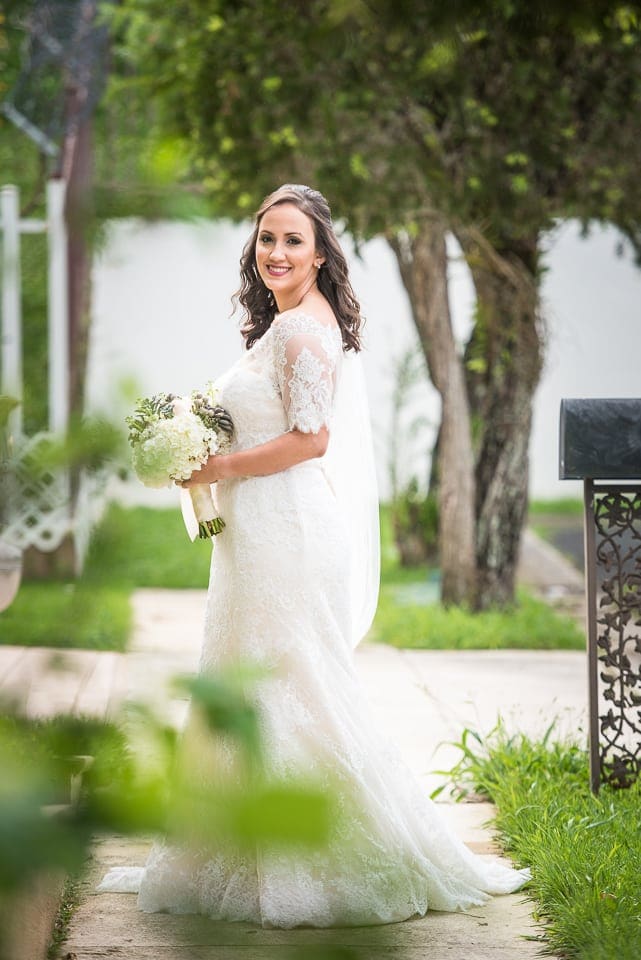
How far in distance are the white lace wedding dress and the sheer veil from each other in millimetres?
181


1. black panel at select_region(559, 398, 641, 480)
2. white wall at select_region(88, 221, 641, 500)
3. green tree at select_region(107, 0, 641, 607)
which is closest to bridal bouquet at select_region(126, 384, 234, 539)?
black panel at select_region(559, 398, 641, 480)

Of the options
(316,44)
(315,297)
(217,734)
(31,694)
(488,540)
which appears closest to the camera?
(217,734)

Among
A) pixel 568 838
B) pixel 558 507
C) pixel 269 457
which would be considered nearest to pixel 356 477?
Result: pixel 269 457

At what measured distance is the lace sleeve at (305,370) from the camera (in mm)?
3250

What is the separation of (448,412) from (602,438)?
4.42 metres

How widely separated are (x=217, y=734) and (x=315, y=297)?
9.42 ft

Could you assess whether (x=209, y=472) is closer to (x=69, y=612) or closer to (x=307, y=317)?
(x=307, y=317)

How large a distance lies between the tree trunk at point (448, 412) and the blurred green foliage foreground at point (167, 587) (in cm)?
33

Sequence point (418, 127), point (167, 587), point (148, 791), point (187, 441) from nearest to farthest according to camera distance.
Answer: point (148, 791)
point (187, 441)
point (418, 127)
point (167, 587)

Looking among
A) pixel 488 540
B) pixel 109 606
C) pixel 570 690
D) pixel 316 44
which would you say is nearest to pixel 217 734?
pixel 109 606

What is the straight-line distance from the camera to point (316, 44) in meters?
0.98

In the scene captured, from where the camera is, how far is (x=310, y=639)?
10.9 ft

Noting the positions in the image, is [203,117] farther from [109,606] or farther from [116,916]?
[109,606]

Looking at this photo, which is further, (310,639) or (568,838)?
(568,838)
